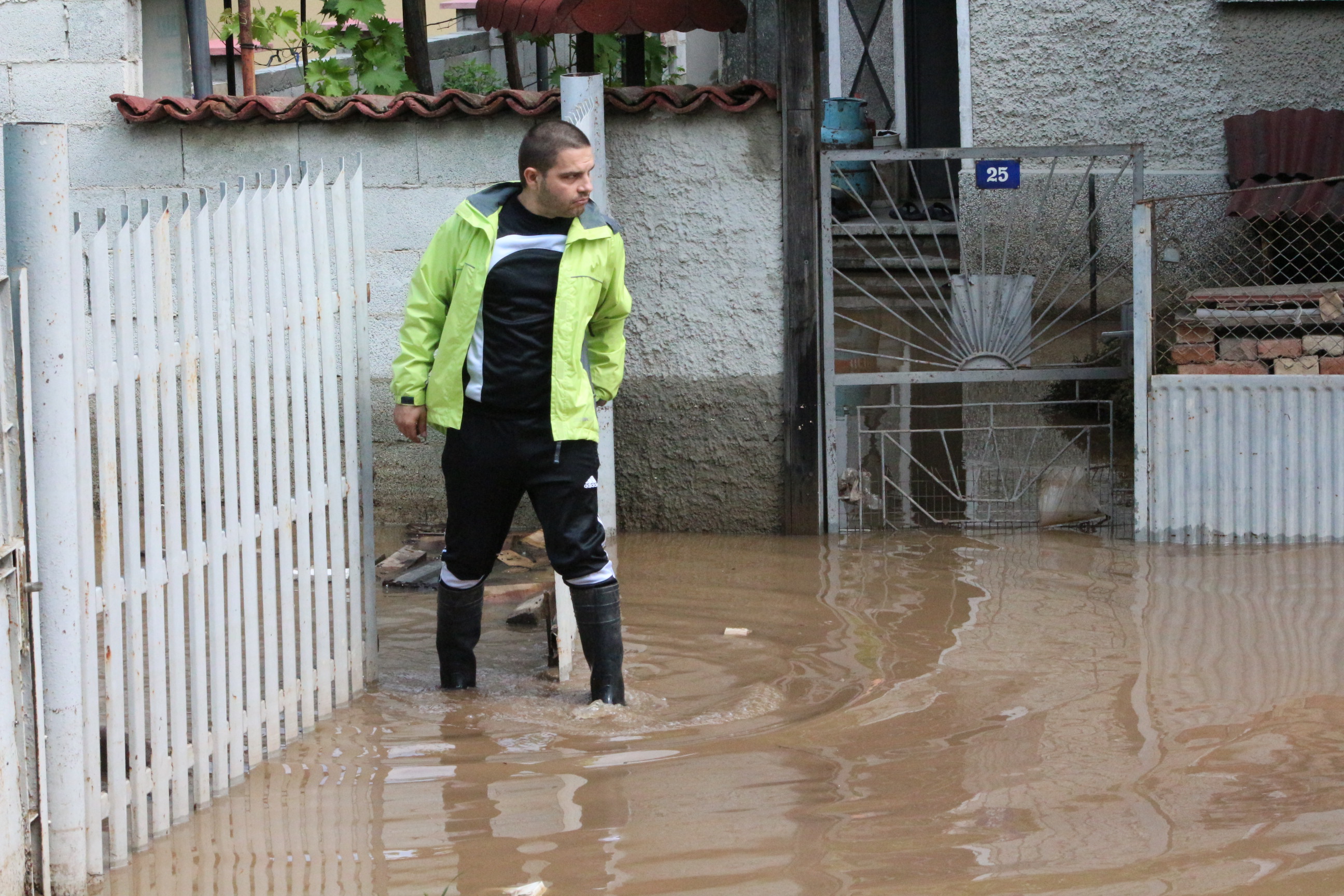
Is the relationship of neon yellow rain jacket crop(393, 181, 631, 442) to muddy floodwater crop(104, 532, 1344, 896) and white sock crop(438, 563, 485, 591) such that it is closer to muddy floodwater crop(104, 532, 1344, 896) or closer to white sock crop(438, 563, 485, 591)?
white sock crop(438, 563, 485, 591)

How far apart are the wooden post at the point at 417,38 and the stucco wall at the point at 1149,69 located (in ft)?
11.6

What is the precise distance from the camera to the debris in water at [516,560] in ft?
21.0

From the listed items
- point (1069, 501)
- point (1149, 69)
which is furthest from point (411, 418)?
point (1149, 69)

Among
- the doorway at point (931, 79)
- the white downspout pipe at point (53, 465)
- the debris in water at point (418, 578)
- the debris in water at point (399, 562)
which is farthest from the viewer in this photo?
the doorway at point (931, 79)

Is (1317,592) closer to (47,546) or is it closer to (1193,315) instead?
(1193,315)

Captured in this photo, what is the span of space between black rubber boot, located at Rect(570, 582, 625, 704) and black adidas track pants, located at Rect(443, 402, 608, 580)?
Answer: 7cm

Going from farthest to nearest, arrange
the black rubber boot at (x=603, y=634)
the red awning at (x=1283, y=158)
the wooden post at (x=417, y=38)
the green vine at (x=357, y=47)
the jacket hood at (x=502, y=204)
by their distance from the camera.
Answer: the wooden post at (x=417, y=38)
the green vine at (x=357, y=47)
the red awning at (x=1283, y=158)
the black rubber boot at (x=603, y=634)
the jacket hood at (x=502, y=204)

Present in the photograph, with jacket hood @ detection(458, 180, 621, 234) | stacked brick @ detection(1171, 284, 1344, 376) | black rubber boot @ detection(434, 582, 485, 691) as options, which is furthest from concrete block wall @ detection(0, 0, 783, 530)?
black rubber boot @ detection(434, 582, 485, 691)

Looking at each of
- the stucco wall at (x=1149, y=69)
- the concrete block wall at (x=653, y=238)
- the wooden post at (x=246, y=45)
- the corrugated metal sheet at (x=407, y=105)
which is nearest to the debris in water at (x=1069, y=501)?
the concrete block wall at (x=653, y=238)

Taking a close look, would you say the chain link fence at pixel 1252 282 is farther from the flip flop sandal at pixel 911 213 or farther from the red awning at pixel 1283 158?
the flip flop sandal at pixel 911 213

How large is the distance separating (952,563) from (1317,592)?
1.48m

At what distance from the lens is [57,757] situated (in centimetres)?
298

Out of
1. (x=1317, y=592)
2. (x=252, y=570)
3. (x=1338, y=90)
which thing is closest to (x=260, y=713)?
(x=252, y=570)

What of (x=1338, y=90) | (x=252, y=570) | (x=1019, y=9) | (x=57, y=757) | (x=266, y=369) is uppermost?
(x=1019, y=9)
